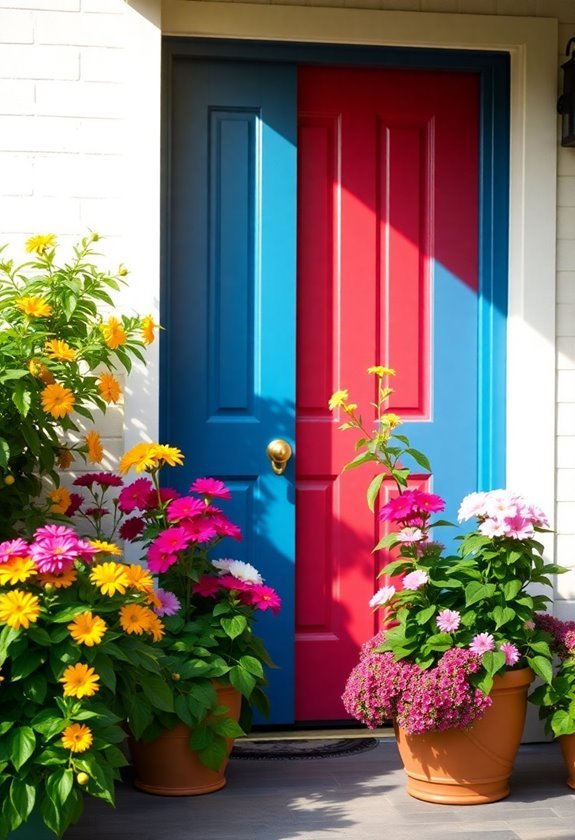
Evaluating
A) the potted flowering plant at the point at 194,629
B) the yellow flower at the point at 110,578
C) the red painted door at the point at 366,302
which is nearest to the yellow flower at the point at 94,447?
the potted flowering plant at the point at 194,629

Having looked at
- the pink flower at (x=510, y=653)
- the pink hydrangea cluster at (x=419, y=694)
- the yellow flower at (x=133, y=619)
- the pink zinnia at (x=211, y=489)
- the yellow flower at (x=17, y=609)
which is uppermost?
the pink zinnia at (x=211, y=489)

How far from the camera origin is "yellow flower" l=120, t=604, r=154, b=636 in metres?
2.89

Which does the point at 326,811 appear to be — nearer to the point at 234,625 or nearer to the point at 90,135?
the point at 234,625

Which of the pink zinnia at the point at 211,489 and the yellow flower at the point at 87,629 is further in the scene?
the pink zinnia at the point at 211,489

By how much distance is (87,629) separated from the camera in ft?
9.05

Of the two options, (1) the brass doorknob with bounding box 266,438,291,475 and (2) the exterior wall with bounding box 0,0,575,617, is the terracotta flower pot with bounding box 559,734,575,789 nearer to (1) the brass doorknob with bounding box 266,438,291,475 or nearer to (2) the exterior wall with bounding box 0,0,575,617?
(1) the brass doorknob with bounding box 266,438,291,475

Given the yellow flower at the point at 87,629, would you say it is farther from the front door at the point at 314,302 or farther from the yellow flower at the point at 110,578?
the front door at the point at 314,302

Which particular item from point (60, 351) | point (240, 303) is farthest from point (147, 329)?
point (240, 303)

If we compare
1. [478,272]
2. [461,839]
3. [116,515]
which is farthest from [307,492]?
[461,839]

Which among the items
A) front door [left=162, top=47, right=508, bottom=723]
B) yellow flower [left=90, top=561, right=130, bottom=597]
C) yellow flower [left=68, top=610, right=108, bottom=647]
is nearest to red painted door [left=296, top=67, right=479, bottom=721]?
front door [left=162, top=47, right=508, bottom=723]

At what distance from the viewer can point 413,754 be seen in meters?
3.38

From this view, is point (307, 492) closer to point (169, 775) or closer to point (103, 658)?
point (169, 775)

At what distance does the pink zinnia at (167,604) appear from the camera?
11.0 feet

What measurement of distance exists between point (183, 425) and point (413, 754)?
126 centimetres
